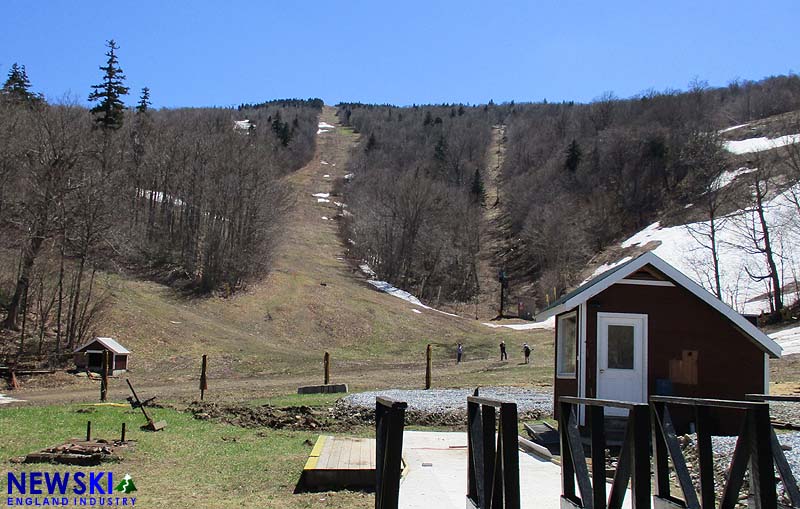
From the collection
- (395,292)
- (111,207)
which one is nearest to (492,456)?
(111,207)

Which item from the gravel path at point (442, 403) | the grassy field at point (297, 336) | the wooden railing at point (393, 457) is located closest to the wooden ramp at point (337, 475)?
the wooden railing at point (393, 457)

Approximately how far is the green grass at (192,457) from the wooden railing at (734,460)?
12.1 feet

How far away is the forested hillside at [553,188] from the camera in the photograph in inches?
2694

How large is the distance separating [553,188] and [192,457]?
272 feet

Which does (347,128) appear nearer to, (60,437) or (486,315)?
(486,315)

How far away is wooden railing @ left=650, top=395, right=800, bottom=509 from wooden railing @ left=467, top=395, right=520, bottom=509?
1267mm

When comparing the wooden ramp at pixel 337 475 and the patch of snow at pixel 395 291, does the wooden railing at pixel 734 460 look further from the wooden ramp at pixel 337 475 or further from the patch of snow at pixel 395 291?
the patch of snow at pixel 395 291

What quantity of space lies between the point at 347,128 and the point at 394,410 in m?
161

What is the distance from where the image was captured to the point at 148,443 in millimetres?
11945

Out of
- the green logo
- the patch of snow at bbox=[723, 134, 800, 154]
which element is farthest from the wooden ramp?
the patch of snow at bbox=[723, 134, 800, 154]

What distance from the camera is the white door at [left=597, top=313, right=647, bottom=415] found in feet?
49.0

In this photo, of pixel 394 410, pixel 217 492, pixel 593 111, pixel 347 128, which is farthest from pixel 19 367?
pixel 347 128

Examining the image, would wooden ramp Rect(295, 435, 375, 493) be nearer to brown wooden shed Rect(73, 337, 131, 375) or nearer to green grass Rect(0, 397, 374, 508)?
green grass Rect(0, 397, 374, 508)

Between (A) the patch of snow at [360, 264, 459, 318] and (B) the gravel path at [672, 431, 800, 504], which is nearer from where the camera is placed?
(B) the gravel path at [672, 431, 800, 504]
